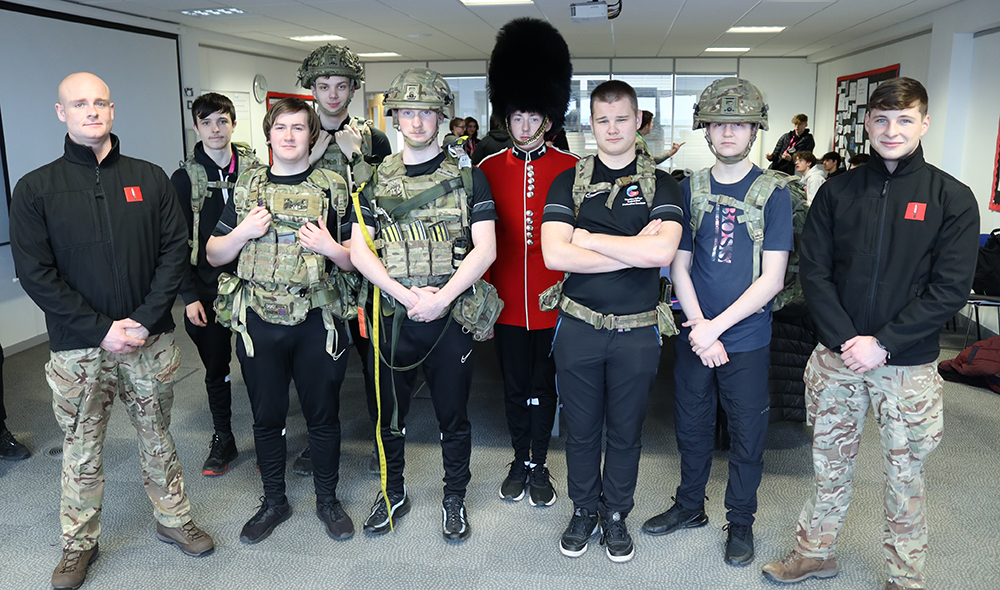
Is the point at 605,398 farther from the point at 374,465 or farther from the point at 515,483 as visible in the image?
the point at 374,465

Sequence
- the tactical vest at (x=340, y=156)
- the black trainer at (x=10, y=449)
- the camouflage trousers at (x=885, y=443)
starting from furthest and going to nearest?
the black trainer at (x=10, y=449) → the tactical vest at (x=340, y=156) → the camouflage trousers at (x=885, y=443)

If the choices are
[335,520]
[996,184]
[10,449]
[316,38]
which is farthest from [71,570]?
[316,38]

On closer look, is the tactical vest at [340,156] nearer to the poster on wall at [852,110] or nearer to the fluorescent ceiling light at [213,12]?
the fluorescent ceiling light at [213,12]

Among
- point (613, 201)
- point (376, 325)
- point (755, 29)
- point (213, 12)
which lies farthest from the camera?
point (755, 29)

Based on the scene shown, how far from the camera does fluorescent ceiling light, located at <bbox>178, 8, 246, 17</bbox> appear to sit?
293 inches

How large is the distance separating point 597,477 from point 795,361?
1.58m

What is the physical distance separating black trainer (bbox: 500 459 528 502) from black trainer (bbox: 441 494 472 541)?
0.97 feet

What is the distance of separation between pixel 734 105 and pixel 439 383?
4.96ft

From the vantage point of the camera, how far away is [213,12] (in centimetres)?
761

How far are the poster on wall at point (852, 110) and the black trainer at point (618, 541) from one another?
899cm

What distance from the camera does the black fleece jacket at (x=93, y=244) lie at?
233cm

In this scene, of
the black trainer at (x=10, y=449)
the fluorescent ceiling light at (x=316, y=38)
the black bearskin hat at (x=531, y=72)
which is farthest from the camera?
the fluorescent ceiling light at (x=316, y=38)

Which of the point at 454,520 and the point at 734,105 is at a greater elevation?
the point at 734,105

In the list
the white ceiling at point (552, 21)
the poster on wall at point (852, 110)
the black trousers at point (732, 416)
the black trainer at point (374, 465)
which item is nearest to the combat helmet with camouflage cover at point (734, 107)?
the black trousers at point (732, 416)
